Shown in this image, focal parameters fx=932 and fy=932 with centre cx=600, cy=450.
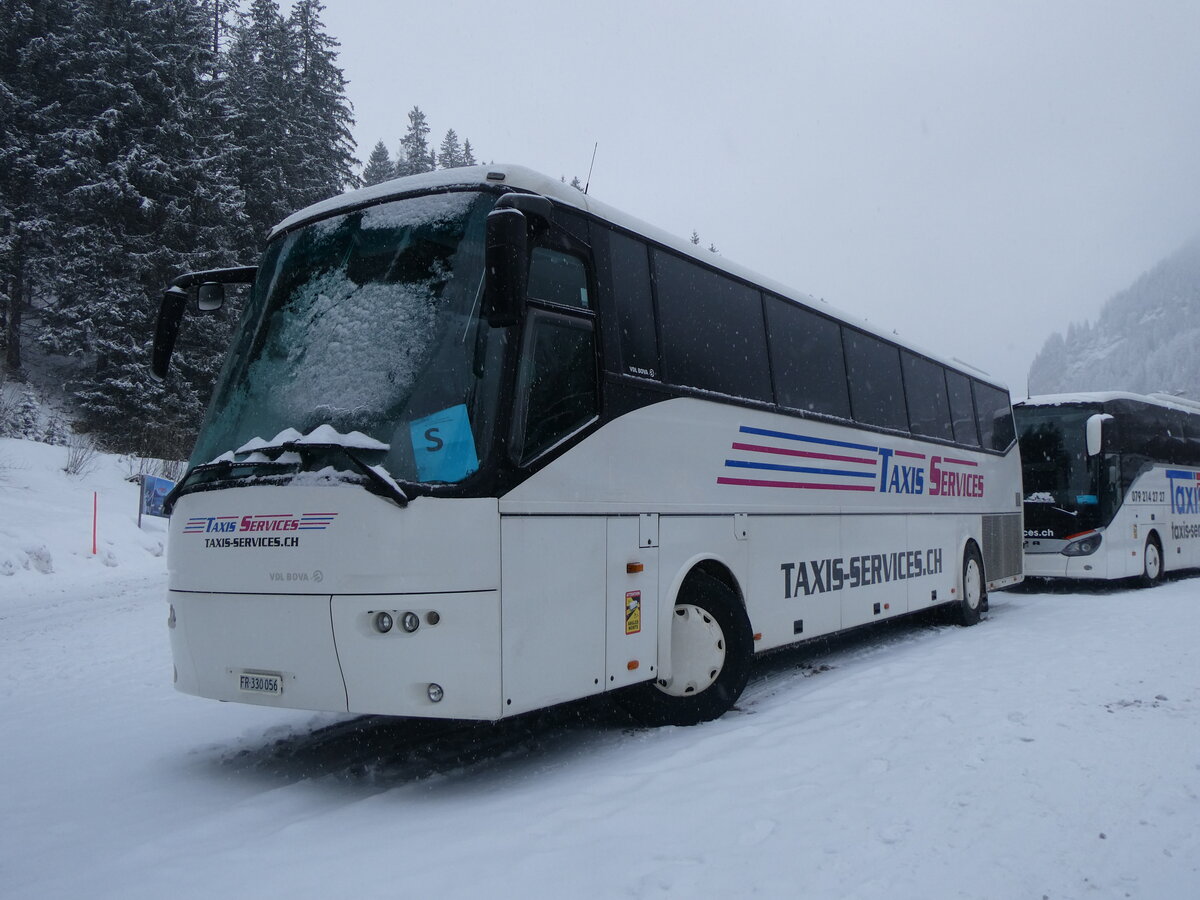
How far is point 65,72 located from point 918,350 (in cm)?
3557

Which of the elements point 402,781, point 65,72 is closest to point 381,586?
point 402,781

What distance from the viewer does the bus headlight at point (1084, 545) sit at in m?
16.2

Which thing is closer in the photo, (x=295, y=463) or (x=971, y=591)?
(x=295, y=463)

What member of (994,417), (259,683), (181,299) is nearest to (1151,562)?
(994,417)

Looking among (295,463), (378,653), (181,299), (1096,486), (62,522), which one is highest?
(181,299)

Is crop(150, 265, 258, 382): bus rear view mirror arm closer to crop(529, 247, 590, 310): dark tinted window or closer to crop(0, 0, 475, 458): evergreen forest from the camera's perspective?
crop(529, 247, 590, 310): dark tinted window

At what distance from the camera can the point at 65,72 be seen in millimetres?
34750

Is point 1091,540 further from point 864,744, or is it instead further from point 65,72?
point 65,72

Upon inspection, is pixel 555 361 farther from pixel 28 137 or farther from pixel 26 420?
pixel 28 137

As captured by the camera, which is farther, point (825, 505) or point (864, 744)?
point (825, 505)

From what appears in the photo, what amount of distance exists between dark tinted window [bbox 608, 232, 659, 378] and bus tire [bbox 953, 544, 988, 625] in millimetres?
7718

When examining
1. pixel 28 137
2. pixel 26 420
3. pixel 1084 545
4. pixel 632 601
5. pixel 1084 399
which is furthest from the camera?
pixel 28 137

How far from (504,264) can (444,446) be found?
40.0 inches

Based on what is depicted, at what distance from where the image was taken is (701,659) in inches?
264
